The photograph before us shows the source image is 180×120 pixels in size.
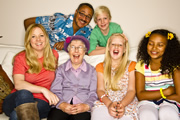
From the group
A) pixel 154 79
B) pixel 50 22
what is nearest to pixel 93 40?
pixel 50 22

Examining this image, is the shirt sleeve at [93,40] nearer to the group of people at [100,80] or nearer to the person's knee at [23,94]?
the group of people at [100,80]

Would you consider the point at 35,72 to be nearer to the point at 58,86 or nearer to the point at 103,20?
the point at 58,86

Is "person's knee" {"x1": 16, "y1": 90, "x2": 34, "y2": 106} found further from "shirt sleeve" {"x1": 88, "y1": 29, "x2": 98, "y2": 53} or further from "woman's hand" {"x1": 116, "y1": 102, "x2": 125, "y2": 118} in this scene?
"shirt sleeve" {"x1": 88, "y1": 29, "x2": 98, "y2": 53}

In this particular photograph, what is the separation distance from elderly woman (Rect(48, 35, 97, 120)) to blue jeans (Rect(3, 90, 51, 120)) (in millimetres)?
81

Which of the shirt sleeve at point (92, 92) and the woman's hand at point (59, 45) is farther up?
the woman's hand at point (59, 45)

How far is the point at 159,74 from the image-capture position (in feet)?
5.57

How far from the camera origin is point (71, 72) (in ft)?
5.80

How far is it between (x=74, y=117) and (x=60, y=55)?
83cm

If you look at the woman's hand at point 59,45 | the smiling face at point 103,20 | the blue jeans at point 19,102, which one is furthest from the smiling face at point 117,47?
the blue jeans at point 19,102

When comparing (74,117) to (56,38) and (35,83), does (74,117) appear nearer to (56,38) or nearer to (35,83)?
(35,83)

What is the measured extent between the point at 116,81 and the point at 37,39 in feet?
2.83

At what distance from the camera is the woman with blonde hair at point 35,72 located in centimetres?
154

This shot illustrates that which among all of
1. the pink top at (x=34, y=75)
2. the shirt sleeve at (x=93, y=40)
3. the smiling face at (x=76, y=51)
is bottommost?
the pink top at (x=34, y=75)

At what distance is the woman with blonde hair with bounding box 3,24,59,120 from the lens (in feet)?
5.05
